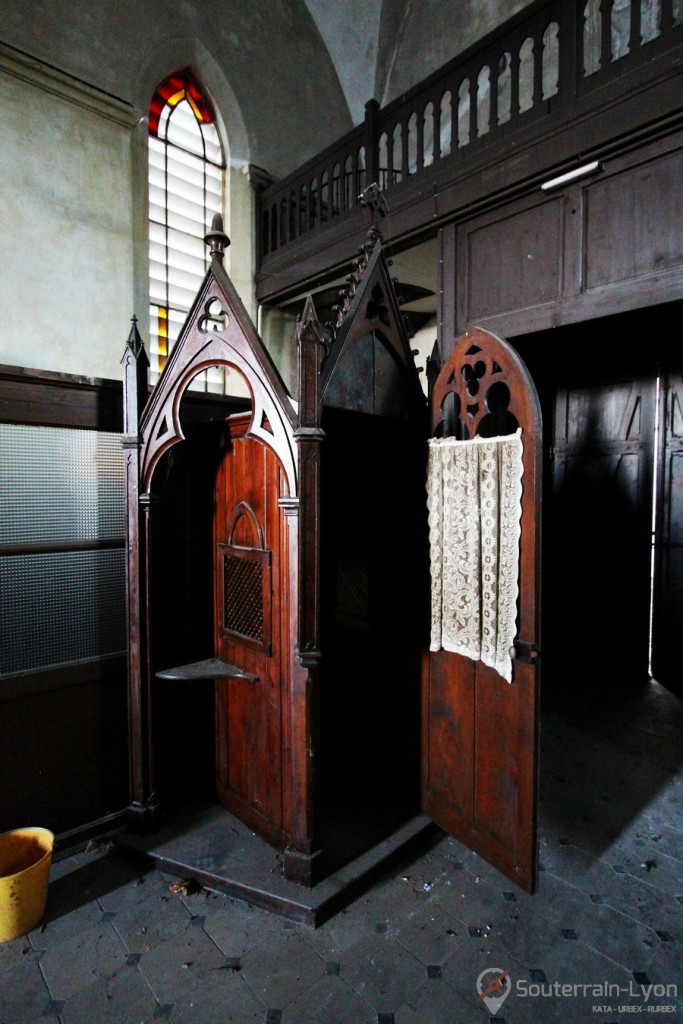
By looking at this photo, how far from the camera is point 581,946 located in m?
1.84

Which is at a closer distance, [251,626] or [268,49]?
[251,626]

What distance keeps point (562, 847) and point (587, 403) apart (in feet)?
12.9

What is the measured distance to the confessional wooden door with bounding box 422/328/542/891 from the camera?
6.26 ft

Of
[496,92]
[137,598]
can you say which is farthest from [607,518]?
[137,598]

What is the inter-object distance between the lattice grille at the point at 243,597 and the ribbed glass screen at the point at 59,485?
556 mm

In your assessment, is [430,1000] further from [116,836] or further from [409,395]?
[409,395]

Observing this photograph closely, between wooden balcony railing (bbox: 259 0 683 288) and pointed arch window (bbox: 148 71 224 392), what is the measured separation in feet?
2.17

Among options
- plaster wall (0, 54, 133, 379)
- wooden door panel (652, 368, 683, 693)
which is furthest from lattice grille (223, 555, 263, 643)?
wooden door panel (652, 368, 683, 693)

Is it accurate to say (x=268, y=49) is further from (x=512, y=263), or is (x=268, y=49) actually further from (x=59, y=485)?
(x=59, y=485)

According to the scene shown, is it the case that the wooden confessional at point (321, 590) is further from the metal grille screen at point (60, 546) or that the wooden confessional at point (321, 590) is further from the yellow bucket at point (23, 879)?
the yellow bucket at point (23, 879)

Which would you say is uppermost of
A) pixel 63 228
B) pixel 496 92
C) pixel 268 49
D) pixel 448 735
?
pixel 268 49

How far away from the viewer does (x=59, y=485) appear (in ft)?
7.82

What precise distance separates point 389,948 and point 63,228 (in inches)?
196

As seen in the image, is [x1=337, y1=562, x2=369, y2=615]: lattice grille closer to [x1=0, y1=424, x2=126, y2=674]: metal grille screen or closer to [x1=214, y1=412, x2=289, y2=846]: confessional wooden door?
[x1=214, y1=412, x2=289, y2=846]: confessional wooden door
